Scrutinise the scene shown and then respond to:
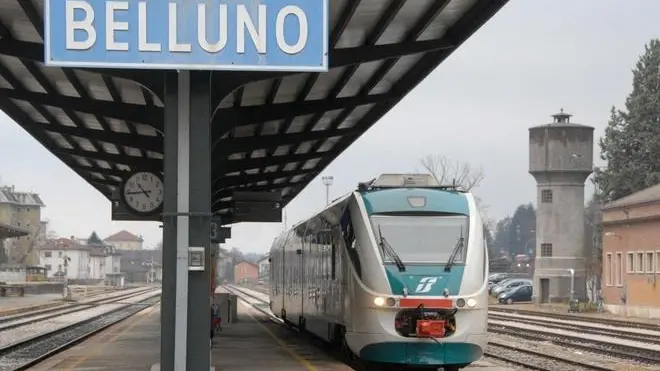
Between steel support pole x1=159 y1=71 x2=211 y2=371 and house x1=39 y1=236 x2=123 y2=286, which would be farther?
house x1=39 y1=236 x2=123 y2=286

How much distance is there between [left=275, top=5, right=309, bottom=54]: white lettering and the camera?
9305 millimetres

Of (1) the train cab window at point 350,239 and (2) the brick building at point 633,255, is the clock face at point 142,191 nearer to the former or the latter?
(1) the train cab window at point 350,239

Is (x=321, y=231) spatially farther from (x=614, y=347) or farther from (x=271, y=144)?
(x=614, y=347)

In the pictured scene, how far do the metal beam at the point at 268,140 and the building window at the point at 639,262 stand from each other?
28453 mm

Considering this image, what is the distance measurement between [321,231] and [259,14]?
8.76 meters

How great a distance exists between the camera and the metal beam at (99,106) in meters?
14.6

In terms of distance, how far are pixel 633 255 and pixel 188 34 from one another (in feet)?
135

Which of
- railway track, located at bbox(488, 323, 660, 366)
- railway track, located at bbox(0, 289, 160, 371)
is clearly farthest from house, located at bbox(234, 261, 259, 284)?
railway track, located at bbox(488, 323, 660, 366)

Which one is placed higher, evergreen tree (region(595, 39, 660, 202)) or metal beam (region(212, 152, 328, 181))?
evergreen tree (region(595, 39, 660, 202))

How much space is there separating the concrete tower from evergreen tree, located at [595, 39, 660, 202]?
133 inches

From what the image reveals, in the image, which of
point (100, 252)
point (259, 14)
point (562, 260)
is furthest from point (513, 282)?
point (100, 252)

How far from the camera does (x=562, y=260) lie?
210ft

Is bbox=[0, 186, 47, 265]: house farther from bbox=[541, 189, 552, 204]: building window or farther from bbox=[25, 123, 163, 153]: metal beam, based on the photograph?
bbox=[25, 123, 163, 153]: metal beam

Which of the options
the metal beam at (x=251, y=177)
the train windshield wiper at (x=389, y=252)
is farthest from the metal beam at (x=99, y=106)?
the metal beam at (x=251, y=177)
